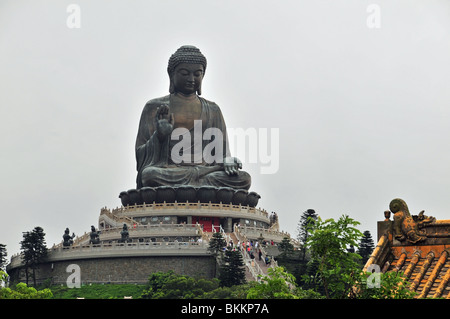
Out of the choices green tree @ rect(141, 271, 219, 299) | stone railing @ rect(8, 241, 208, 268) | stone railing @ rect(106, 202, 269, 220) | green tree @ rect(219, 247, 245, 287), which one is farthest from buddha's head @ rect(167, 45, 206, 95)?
green tree @ rect(141, 271, 219, 299)

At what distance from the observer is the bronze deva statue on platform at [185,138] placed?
38969mm

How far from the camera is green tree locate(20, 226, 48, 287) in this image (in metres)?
31.0

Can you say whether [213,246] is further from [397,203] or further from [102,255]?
[397,203]

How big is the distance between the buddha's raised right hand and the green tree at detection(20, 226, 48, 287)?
946 centimetres

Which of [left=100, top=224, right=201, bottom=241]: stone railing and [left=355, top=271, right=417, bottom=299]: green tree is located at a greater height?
[left=100, top=224, right=201, bottom=241]: stone railing

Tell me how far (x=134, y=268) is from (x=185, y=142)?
38.2 feet

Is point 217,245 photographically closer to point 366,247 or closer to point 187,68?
point 366,247

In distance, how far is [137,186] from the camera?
4041 cm

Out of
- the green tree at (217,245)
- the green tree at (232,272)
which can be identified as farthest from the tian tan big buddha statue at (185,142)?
the green tree at (232,272)

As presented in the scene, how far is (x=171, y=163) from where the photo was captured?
132 feet

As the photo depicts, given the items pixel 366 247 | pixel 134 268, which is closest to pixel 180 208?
pixel 134 268
